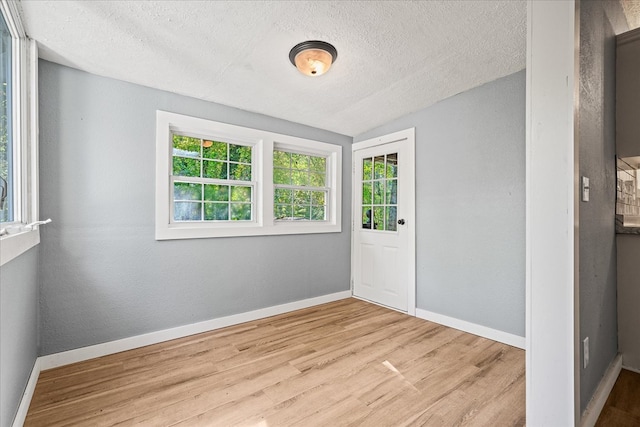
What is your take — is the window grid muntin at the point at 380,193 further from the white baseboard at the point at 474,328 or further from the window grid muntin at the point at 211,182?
the window grid muntin at the point at 211,182

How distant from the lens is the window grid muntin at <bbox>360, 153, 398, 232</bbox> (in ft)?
11.9

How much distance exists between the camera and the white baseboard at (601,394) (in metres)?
1.52

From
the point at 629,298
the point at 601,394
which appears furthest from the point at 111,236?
the point at 629,298

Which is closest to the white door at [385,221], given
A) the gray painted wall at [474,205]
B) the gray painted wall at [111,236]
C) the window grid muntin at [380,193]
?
the window grid muntin at [380,193]

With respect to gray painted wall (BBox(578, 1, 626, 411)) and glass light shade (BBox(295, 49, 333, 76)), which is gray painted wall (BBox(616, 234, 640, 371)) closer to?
gray painted wall (BBox(578, 1, 626, 411))

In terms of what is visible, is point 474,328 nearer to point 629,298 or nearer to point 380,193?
point 629,298

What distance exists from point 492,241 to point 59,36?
3.68 m

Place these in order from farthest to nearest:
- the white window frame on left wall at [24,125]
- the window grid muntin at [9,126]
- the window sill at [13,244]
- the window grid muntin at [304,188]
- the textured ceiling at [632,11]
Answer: the window grid muntin at [304,188]
the textured ceiling at [632,11]
the white window frame on left wall at [24,125]
the window grid muntin at [9,126]
the window sill at [13,244]

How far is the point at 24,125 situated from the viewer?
6.31ft

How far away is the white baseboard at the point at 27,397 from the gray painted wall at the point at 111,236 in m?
0.16

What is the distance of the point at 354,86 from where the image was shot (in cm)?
284

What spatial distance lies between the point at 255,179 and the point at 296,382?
207 cm

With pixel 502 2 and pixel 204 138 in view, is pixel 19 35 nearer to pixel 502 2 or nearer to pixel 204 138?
pixel 204 138

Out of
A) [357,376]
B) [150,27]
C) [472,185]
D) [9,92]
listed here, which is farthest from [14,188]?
[472,185]
